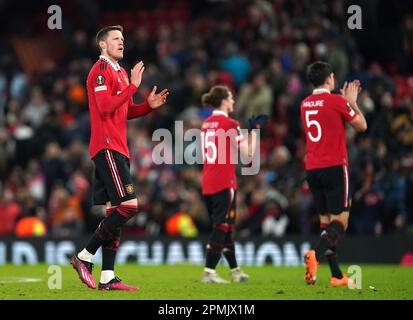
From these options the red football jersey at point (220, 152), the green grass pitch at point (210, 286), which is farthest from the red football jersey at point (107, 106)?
the red football jersey at point (220, 152)

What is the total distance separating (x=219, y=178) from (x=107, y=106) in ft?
9.21

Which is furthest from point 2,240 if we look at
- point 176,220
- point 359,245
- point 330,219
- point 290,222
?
point 330,219

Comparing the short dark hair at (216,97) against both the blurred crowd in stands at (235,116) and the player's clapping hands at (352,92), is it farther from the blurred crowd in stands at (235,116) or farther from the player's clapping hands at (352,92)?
the blurred crowd in stands at (235,116)

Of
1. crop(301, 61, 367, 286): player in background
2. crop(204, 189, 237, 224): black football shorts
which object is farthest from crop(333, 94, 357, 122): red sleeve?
crop(204, 189, 237, 224): black football shorts

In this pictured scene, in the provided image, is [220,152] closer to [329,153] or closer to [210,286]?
[329,153]

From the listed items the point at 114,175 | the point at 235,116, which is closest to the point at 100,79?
the point at 114,175

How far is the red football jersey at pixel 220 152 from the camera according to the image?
12.5 metres

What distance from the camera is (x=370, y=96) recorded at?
18.0m

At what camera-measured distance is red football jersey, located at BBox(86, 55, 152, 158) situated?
1009 centimetres

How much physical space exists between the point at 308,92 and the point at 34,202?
231 inches

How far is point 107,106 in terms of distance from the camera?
10.1 metres

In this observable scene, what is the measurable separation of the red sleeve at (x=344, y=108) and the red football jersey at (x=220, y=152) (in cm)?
154

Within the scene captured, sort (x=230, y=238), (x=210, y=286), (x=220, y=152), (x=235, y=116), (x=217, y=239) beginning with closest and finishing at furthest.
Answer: (x=210, y=286) < (x=217, y=239) < (x=220, y=152) < (x=230, y=238) < (x=235, y=116)

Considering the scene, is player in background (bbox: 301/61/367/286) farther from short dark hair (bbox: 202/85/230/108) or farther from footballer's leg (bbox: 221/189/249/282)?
short dark hair (bbox: 202/85/230/108)
